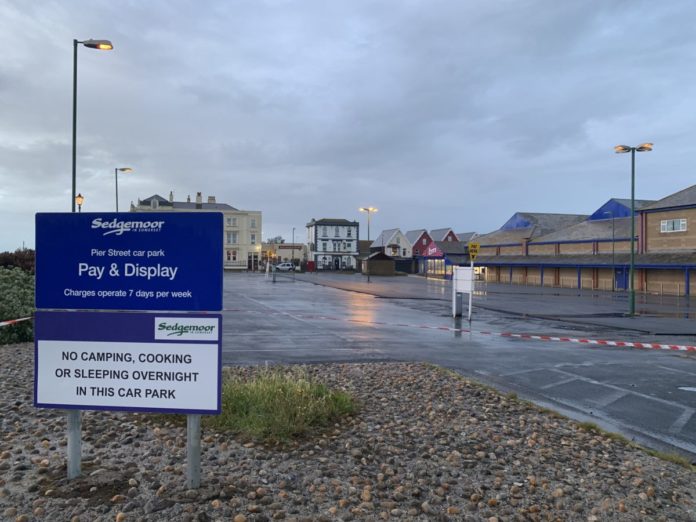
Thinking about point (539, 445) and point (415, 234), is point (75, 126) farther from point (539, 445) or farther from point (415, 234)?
point (415, 234)

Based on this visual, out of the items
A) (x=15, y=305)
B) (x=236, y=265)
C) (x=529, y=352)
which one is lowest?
(x=529, y=352)

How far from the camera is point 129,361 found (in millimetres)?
4410

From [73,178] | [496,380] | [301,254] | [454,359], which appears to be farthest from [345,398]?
[301,254]

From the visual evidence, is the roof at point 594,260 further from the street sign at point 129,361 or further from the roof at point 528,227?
the street sign at point 129,361

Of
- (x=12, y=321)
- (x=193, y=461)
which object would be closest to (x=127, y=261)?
(x=193, y=461)

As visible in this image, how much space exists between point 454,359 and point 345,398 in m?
6.06

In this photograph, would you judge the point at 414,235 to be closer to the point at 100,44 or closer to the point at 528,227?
the point at 528,227

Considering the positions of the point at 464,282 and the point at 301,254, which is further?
the point at 301,254

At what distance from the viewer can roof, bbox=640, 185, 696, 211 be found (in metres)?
44.2

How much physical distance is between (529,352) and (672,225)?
40.9m

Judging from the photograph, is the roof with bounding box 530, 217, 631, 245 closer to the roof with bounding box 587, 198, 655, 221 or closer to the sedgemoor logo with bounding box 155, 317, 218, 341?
the roof with bounding box 587, 198, 655, 221

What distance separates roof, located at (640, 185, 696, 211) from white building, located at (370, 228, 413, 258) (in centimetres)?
5771

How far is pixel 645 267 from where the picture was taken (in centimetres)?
4609

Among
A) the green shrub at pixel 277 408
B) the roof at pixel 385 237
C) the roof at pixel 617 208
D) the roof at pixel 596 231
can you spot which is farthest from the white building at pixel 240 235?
the green shrub at pixel 277 408
